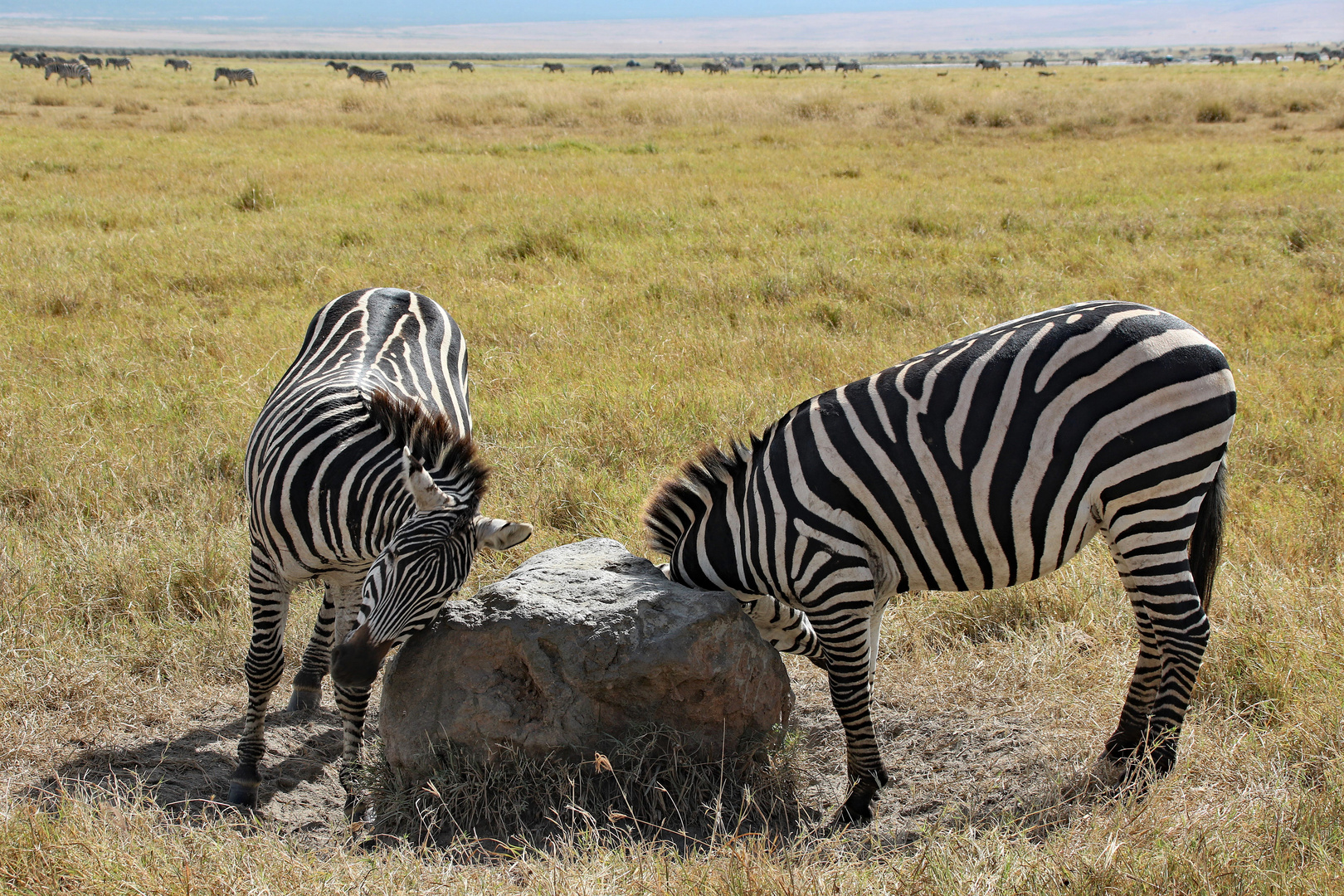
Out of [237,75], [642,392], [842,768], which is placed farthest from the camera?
[237,75]

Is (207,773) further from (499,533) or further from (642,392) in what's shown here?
(642,392)

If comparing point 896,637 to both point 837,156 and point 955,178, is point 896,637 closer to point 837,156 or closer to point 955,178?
point 955,178

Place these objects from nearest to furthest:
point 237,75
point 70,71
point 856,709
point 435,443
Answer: point 856,709
point 435,443
point 70,71
point 237,75

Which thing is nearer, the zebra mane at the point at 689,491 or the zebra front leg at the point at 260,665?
the zebra mane at the point at 689,491

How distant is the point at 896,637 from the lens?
447 cm

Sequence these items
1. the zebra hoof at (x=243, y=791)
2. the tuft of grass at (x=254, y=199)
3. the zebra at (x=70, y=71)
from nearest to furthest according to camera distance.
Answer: the zebra hoof at (x=243, y=791) < the tuft of grass at (x=254, y=199) < the zebra at (x=70, y=71)

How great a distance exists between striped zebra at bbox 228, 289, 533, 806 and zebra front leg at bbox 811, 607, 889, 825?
1183 mm

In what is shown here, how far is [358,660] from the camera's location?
292cm

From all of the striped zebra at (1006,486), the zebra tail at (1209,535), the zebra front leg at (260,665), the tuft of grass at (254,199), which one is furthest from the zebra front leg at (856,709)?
the tuft of grass at (254,199)

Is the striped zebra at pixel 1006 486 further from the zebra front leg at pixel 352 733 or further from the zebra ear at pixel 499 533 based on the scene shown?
the zebra front leg at pixel 352 733

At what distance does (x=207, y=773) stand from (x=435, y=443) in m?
1.73

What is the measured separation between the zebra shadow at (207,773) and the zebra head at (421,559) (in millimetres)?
997

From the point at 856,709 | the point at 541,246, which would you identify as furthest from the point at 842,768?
the point at 541,246

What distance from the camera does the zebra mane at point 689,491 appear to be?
11.7 feet
